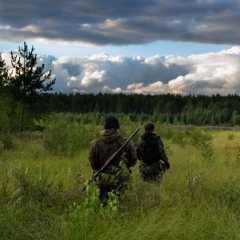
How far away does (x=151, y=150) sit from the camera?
9078 mm

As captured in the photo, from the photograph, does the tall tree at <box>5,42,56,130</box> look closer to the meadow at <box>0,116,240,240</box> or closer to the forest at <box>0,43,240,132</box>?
the forest at <box>0,43,240,132</box>

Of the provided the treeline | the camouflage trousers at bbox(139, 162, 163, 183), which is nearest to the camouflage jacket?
the camouflage trousers at bbox(139, 162, 163, 183)

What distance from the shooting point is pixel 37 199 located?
6.86 metres

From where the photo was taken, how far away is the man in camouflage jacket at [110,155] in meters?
6.48

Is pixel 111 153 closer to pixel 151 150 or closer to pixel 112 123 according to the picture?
pixel 112 123

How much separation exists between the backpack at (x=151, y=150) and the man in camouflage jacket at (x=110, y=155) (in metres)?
2.45

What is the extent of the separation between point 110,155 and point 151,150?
2.65 m

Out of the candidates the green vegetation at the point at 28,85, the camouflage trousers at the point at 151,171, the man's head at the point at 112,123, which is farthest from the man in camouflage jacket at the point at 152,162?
the green vegetation at the point at 28,85

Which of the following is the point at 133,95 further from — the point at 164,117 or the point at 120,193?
the point at 120,193

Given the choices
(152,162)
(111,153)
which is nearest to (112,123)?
(111,153)

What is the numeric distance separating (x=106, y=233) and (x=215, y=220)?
1510 mm

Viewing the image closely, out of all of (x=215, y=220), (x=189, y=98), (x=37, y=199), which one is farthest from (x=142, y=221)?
(x=189, y=98)

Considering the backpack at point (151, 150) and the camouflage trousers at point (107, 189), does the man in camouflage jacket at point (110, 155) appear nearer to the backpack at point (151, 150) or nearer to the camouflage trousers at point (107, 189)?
the camouflage trousers at point (107, 189)

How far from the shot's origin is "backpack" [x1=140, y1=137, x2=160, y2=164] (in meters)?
9.05
